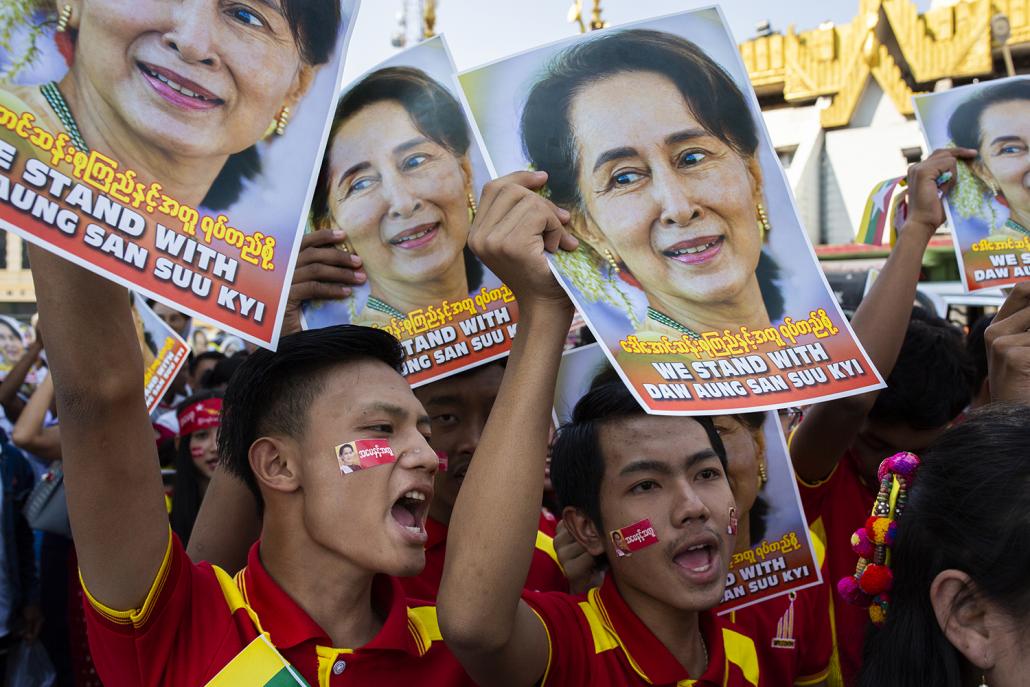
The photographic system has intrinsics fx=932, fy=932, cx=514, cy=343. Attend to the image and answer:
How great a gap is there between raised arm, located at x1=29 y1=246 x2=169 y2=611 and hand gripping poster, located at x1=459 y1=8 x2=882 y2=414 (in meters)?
0.71

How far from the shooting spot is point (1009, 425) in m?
1.45

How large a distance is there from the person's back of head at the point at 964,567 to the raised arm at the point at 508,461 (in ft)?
1.99

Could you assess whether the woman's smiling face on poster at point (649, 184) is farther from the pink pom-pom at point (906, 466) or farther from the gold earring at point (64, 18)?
the gold earring at point (64, 18)

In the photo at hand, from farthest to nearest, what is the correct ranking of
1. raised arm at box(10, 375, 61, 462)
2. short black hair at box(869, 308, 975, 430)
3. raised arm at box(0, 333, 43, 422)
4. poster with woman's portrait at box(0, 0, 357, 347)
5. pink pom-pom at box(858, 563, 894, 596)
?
raised arm at box(0, 333, 43, 422) < raised arm at box(10, 375, 61, 462) < short black hair at box(869, 308, 975, 430) < pink pom-pom at box(858, 563, 894, 596) < poster with woman's portrait at box(0, 0, 357, 347)

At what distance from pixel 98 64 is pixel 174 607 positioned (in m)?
0.87

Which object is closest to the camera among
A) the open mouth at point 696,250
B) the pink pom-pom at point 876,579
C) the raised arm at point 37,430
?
the pink pom-pom at point 876,579

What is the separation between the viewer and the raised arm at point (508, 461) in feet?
4.72

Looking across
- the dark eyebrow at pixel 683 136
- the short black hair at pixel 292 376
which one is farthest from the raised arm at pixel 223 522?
the dark eyebrow at pixel 683 136

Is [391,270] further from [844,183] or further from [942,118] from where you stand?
[844,183]

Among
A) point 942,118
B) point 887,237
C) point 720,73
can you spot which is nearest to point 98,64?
point 720,73

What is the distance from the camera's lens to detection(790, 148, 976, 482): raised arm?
7.51 feet

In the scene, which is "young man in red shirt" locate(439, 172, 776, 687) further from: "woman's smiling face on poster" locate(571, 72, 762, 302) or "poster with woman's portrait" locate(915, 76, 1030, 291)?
"poster with woman's portrait" locate(915, 76, 1030, 291)

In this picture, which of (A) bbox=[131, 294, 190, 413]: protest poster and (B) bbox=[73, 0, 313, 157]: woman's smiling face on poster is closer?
(B) bbox=[73, 0, 313, 157]: woman's smiling face on poster

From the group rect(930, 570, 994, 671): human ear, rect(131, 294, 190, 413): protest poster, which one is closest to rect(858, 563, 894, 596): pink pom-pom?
rect(930, 570, 994, 671): human ear
